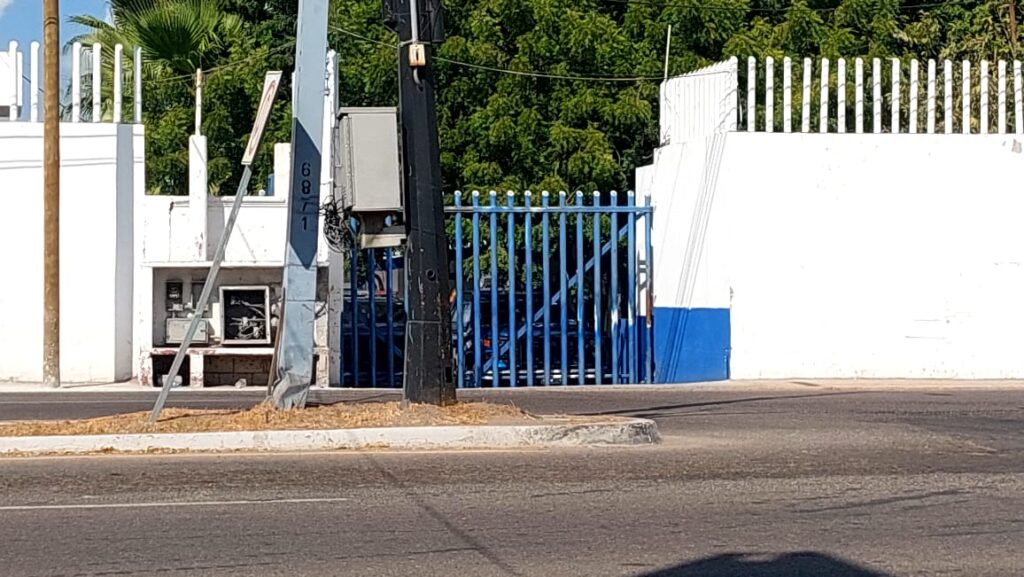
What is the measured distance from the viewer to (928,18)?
1371 inches

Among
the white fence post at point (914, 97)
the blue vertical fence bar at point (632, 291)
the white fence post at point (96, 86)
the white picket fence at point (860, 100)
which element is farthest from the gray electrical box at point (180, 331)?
the white fence post at point (914, 97)

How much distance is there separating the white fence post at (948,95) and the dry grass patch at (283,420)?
36.9ft

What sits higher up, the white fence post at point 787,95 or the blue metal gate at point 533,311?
the white fence post at point 787,95

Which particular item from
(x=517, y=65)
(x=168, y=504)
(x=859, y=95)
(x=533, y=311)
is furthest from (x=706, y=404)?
(x=517, y=65)

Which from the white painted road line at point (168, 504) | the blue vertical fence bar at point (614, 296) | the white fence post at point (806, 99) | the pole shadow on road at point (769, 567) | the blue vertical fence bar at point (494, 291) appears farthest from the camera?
the blue vertical fence bar at point (614, 296)

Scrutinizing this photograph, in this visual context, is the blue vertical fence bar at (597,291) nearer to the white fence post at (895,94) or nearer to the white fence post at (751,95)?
the white fence post at (751,95)

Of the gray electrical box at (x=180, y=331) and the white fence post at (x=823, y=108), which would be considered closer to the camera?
the gray electrical box at (x=180, y=331)

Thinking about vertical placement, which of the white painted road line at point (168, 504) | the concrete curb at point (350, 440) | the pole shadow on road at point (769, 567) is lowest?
the pole shadow on road at point (769, 567)

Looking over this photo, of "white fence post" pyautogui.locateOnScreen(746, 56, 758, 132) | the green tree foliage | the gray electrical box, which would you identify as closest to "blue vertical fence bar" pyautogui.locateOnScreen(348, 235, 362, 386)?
the gray electrical box

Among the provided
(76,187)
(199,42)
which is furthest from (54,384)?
(199,42)

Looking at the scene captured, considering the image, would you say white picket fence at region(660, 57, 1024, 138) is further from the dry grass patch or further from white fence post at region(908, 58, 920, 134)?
the dry grass patch

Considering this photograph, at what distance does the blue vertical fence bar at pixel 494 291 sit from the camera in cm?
2269

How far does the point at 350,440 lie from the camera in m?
12.2

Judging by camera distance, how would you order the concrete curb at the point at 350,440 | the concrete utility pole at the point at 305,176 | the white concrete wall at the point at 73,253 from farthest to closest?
the white concrete wall at the point at 73,253 → the concrete utility pole at the point at 305,176 → the concrete curb at the point at 350,440
